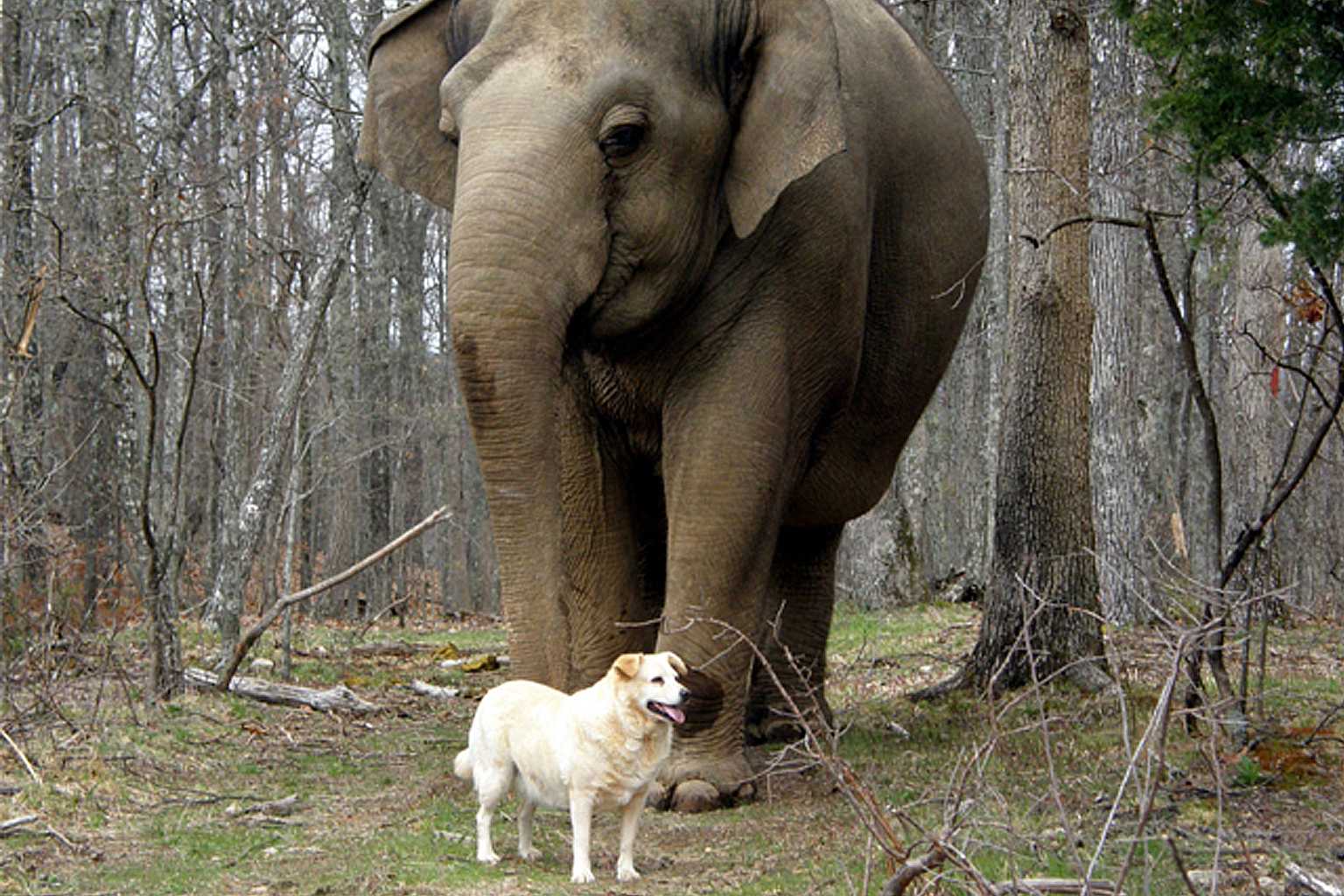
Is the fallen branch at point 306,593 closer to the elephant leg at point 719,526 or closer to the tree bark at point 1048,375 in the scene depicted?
the elephant leg at point 719,526

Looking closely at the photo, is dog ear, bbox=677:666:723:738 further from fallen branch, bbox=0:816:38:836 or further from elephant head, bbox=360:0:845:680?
fallen branch, bbox=0:816:38:836

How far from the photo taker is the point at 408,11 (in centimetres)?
784

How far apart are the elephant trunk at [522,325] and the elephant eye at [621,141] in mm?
226

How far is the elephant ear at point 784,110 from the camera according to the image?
716 cm

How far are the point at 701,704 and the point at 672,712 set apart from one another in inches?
72.2

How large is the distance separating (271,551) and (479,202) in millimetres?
13332

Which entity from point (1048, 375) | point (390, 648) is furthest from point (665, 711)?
point (390, 648)

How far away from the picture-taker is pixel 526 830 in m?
5.99

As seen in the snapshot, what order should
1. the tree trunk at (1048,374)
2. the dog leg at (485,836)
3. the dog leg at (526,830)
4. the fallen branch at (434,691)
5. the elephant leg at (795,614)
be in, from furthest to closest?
the fallen branch at (434,691), the tree trunk at (1048,374), the elephant leg at (795,614), the dog leg at (526,830), the dog leg at (485,836)

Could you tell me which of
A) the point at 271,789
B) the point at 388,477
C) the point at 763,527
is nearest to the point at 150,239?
the point at 271,789

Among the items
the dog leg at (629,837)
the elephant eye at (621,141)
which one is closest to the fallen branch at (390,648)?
the elephant eye at (621,141)

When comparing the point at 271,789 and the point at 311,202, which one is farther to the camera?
the point at 311,202

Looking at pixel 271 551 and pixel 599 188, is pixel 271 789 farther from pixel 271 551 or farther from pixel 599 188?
pixel 271 551

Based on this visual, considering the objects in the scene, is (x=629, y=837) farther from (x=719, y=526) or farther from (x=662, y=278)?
(x=662, y=278)
